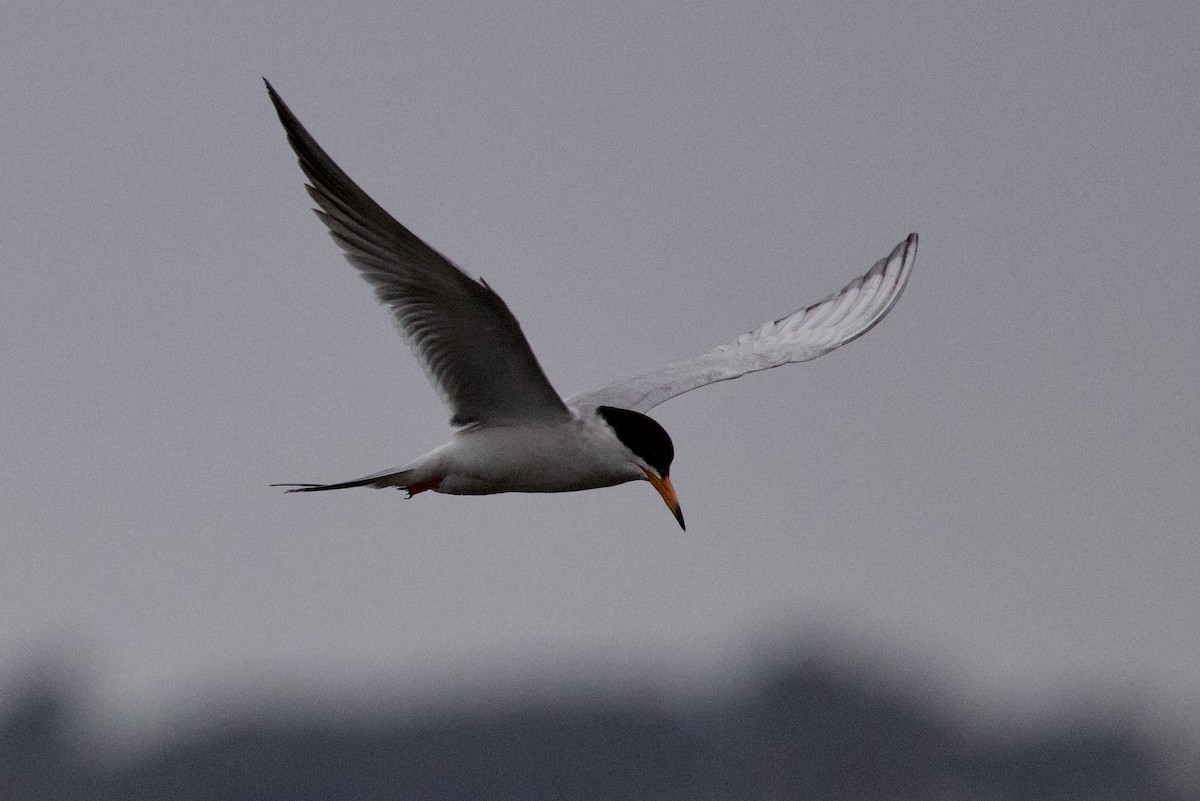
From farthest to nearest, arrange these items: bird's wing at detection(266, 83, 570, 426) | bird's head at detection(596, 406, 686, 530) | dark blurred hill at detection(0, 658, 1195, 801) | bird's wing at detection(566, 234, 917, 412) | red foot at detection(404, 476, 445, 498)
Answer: dark blurred hill at detection(0, 658, 1195, 801), bird's wing at detection(566, 234, 917, 412), red foot at detection(404, 476, 445, 498), bird's head at detection(596, 406, 686, 530), bird's wing at detection(266, 83, 570, 426)

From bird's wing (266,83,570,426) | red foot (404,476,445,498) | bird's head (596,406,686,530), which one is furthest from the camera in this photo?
red foot (404,476,445,498)

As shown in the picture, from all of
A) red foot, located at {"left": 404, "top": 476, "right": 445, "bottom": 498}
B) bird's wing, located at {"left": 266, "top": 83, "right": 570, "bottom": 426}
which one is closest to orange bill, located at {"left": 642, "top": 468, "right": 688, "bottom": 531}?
bird's wing, located at {"left": 266, "top": 83, "right": 570, "bottom": 426}

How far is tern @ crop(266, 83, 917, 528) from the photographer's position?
1110 cm

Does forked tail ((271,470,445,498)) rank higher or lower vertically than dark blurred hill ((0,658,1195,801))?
lower

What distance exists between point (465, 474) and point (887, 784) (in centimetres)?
15697

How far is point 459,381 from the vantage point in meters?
11.9

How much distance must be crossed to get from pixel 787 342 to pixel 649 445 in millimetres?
3164

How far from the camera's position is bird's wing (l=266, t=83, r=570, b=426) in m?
11.0

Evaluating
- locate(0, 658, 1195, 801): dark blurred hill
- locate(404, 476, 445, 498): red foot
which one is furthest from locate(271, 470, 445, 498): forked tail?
locate(0, 658, 1195, 801): dark blurred hill

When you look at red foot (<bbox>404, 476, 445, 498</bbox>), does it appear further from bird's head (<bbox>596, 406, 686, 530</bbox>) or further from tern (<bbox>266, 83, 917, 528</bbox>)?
bird's head (<bbox>596, 406, 686, 530</bbox>)

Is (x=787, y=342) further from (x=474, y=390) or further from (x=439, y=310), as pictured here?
(x=439, y=310)

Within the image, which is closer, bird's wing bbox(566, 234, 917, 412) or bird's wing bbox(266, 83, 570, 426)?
bird's wing bbox(266, 83, 570, 426)

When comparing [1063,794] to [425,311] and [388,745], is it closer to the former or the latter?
[388,745]

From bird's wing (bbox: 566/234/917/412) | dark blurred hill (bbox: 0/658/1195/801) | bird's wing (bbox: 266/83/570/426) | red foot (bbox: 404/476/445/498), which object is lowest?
red foot (bbox: 404/476/445/498)
